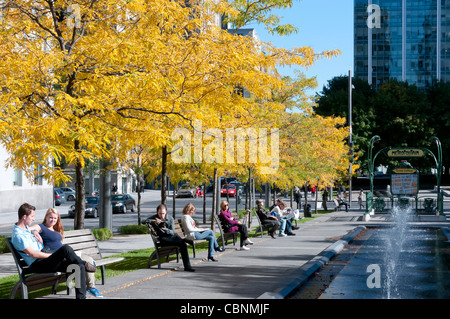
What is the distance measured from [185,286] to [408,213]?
29141mm

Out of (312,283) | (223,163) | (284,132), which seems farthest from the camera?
(284,132)

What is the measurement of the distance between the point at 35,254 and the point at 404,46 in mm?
134071

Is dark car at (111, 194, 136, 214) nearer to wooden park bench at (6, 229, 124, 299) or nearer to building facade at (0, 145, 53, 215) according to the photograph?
building facade at (0, 145, 53, 215)

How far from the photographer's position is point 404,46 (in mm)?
133750

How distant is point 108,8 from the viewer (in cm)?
1248

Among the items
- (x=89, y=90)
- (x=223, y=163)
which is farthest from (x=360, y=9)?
(x=89, y=90)

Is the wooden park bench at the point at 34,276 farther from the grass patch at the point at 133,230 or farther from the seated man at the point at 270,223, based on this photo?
the grass patch at the point at 133,230

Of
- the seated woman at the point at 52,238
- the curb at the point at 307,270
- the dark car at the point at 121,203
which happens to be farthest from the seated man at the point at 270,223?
the dark car at the point at 121,203

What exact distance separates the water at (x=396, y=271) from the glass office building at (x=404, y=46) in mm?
118672

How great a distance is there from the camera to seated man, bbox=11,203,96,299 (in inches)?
326

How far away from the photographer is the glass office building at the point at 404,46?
5226 inches

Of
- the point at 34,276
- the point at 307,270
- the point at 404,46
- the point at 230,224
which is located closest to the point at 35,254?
the point at 34,276

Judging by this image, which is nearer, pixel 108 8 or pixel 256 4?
pixel 108 8
